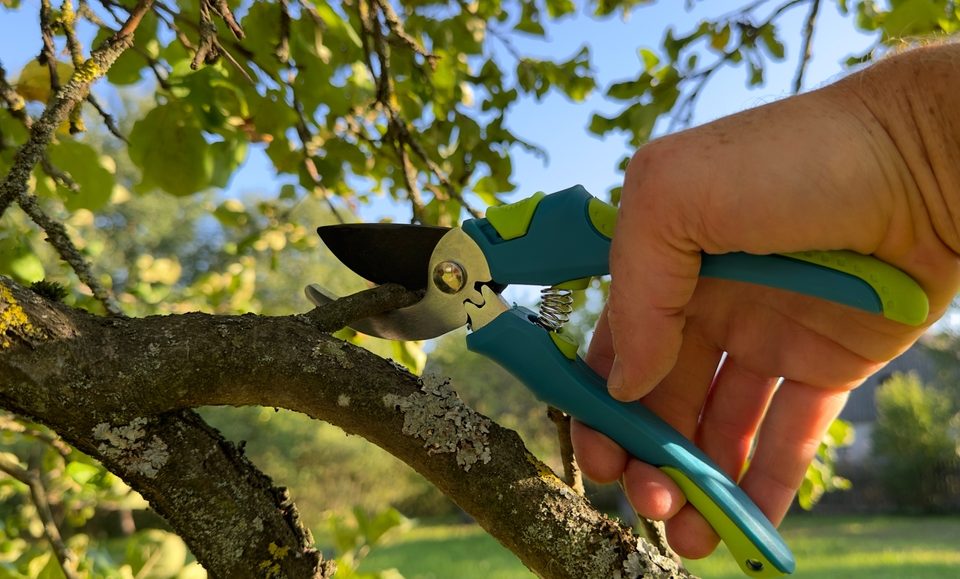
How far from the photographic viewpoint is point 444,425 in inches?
30.6

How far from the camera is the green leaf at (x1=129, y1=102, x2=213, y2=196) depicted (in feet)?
4.70

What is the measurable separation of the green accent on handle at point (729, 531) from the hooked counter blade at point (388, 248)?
462mm

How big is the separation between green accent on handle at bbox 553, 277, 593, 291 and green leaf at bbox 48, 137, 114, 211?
1.01m

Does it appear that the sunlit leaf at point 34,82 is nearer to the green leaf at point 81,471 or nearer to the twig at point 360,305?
the green leaf at point 81,471

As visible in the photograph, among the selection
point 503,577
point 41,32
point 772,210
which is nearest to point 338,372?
point 772,210

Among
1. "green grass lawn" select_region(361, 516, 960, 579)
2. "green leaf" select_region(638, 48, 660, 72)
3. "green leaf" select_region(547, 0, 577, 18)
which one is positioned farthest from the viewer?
"green grass lawn" select_region(361, 516, 960, 579)

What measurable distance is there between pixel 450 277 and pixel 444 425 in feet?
1.09

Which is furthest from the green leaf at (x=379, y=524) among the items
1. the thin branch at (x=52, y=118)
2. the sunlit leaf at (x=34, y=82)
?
the sunlit leaf at (x=34, y=82)

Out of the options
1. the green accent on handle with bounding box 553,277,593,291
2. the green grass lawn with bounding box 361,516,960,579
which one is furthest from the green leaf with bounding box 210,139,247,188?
the green grass lawn with bounding box 361,516,960,579

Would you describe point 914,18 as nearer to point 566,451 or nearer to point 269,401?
point 566,451

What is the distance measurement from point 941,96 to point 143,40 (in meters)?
1.50

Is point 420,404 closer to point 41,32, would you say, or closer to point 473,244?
point 473,244

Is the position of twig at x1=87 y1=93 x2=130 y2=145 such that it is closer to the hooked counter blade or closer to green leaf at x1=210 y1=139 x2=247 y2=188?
green leaf at x1=210 y1=139 x2=247 y2=188

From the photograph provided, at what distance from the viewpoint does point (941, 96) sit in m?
0.94
